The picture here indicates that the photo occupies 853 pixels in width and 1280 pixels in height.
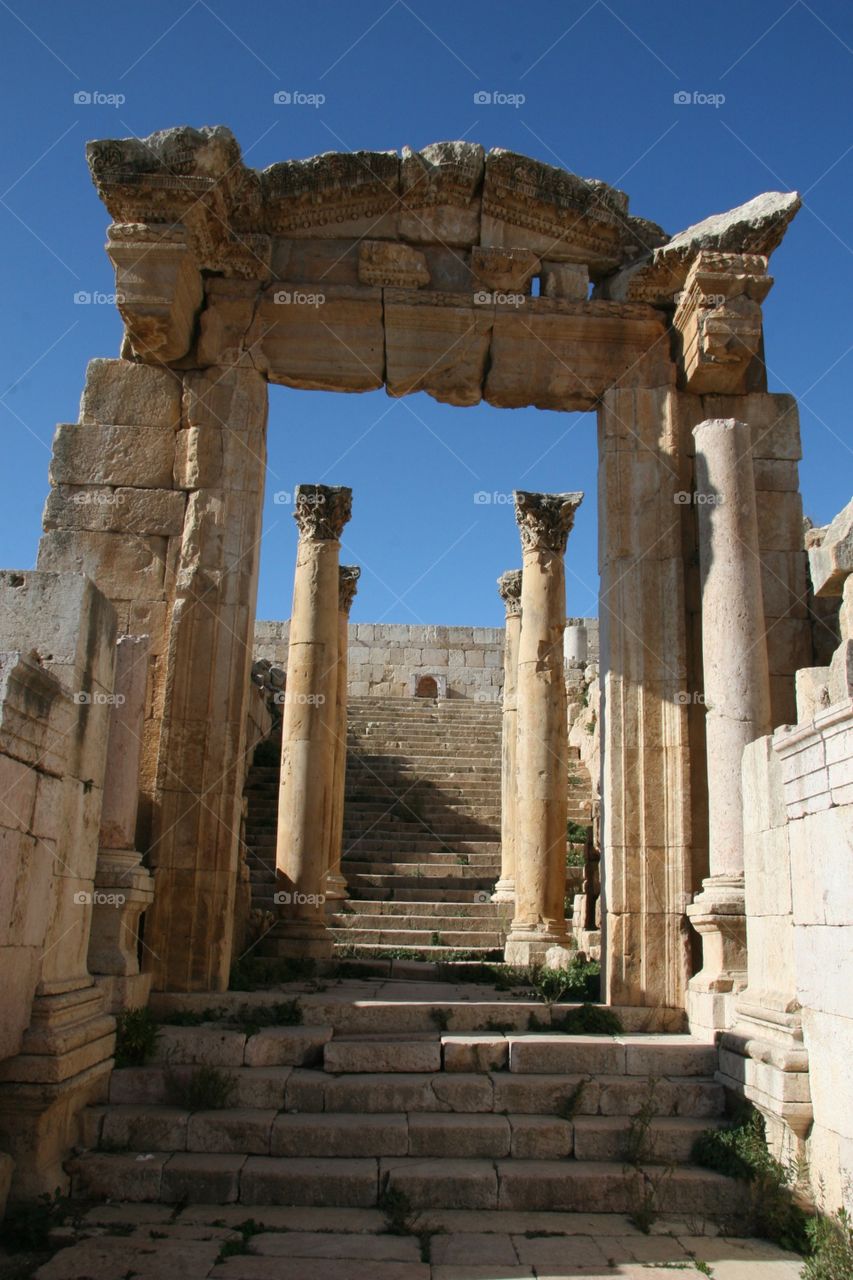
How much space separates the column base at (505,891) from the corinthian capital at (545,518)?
4615mm

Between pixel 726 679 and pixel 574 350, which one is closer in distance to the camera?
pixel 726 679

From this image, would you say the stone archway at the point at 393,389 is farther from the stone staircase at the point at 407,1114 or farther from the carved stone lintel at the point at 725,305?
the stone staircase at the point at 407,1114

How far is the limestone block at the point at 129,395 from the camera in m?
8.63

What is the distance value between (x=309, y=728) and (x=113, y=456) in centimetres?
498

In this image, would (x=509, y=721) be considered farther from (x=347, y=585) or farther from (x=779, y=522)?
(x=779, y=522)

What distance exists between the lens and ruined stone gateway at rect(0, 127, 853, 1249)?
5.60m

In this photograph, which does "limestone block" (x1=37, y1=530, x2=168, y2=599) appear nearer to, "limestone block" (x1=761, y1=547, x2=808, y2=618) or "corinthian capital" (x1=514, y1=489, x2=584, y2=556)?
"limestone block" (x1=761, y1=547, x2=808, y2=618)

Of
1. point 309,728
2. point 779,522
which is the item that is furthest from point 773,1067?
point 309,728

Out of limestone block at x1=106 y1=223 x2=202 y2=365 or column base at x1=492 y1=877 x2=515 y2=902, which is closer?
limestone block at x1=106 y1=223 x2=202 y2=365

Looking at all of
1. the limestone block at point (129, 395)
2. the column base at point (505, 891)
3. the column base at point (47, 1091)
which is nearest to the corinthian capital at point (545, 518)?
the column base at point (505, 891)

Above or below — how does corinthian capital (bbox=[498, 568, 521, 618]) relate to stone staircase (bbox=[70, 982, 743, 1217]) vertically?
above

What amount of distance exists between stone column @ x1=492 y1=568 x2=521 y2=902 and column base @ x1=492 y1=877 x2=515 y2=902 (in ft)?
0.16

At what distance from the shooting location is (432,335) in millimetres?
9055

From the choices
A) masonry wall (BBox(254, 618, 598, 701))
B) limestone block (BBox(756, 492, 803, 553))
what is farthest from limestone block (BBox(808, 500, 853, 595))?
masonry wall (BBox(254, 618, 598, 701))
